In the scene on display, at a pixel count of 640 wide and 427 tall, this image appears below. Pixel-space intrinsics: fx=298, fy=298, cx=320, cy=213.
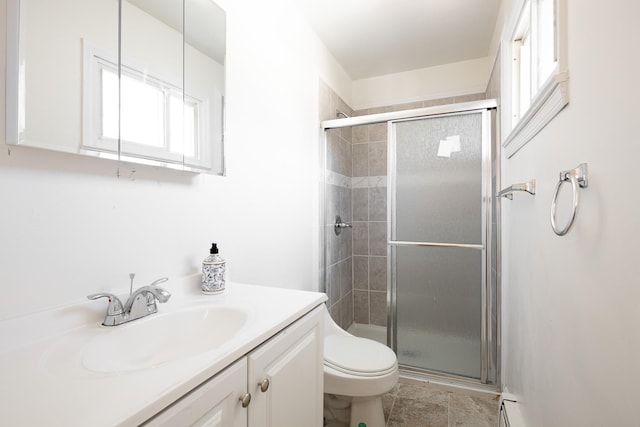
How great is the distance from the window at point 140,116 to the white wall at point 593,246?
1177mm

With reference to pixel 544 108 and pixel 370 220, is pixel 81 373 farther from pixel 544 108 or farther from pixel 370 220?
pixel 370 220

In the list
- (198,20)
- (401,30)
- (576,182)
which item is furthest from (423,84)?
(576,182)

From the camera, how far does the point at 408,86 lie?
2.82m

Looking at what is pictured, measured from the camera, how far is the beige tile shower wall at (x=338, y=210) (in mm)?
2363

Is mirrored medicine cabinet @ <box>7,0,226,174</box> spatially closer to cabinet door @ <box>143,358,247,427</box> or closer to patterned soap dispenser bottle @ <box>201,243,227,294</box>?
patterned soap dispenser bottle @ <box>201,243,227,294</box>

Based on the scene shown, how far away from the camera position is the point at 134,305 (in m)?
0.85

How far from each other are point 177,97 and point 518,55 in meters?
1.76

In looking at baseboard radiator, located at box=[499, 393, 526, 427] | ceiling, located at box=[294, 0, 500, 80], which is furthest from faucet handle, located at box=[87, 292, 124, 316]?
ceiling, located at box=[294, 0, 500, 80]

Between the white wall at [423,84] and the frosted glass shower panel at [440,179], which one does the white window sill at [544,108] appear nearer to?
the frosted glass shower panel at [440,179]

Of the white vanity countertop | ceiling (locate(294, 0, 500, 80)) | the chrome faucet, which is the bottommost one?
the white vanity countertop

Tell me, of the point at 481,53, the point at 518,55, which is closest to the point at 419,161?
the point at 518,55

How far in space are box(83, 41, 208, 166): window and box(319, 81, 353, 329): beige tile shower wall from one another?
130 centimetres

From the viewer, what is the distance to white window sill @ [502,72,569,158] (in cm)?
82

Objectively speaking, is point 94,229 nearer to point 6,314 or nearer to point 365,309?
point 6,314
